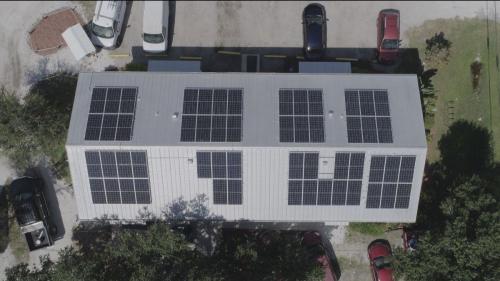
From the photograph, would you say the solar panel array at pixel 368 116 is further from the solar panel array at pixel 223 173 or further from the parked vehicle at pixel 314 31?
the solar panel array at pixel 223 173

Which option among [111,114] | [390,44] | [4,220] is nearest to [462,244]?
[390,44]

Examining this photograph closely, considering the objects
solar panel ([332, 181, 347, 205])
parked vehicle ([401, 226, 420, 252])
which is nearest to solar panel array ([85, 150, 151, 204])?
solar panel ([332, 181, 347, 205])

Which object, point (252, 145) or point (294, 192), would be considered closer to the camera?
point (252, 145)

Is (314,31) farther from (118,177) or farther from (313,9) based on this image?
(118,177)

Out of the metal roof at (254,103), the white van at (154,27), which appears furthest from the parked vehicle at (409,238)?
the white van at (154,27)

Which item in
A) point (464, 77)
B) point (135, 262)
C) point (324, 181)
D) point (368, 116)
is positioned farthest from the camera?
point (464, 77)

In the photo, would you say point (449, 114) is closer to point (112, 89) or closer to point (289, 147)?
point (289, 147)
